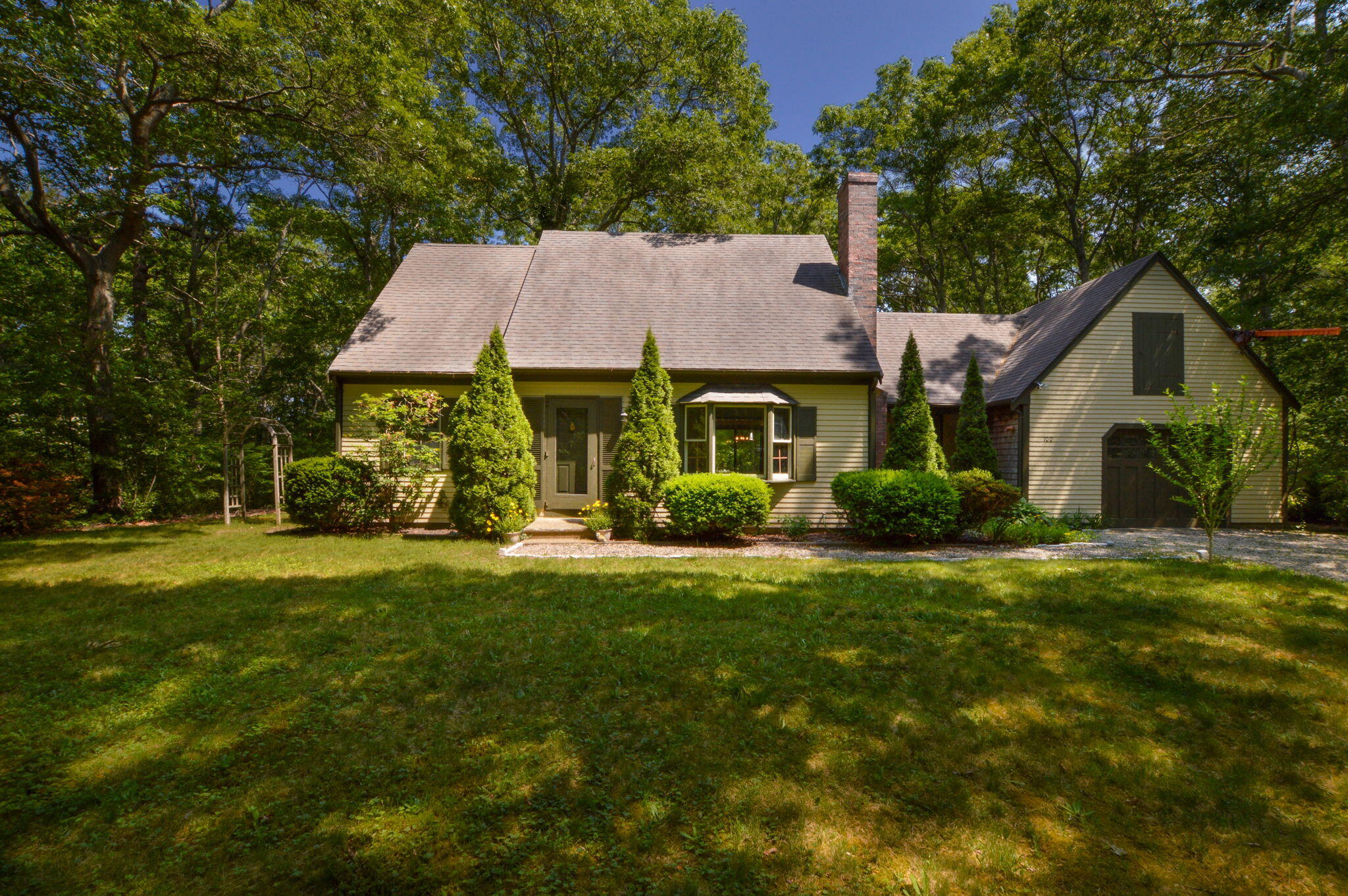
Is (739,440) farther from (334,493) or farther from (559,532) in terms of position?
(334,493)

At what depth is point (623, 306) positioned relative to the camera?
12.9 meters

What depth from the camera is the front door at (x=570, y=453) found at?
11.7 meters

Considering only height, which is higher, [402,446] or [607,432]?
[607,432]

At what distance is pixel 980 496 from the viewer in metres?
9.83

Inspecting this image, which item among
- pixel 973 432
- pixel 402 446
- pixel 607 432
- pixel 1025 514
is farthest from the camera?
pixel 973 432

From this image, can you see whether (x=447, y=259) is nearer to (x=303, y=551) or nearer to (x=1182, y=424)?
(x=303, y=551)

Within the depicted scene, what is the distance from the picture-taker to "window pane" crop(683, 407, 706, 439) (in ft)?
38.3

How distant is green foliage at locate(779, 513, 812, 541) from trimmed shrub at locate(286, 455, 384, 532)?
8060 millimetres

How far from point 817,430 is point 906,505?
303 centimetres

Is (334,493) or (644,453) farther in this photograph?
(644,453)

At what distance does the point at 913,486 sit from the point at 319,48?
1329 cm

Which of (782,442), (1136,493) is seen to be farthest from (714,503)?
(1136,493)

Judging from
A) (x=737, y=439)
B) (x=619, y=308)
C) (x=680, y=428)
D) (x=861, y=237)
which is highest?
(x=861, y=237)

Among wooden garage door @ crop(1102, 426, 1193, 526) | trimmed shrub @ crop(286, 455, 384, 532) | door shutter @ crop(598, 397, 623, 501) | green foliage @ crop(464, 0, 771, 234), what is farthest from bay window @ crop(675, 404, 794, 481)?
green foliage @ crop(464, 0, 771, 234)
